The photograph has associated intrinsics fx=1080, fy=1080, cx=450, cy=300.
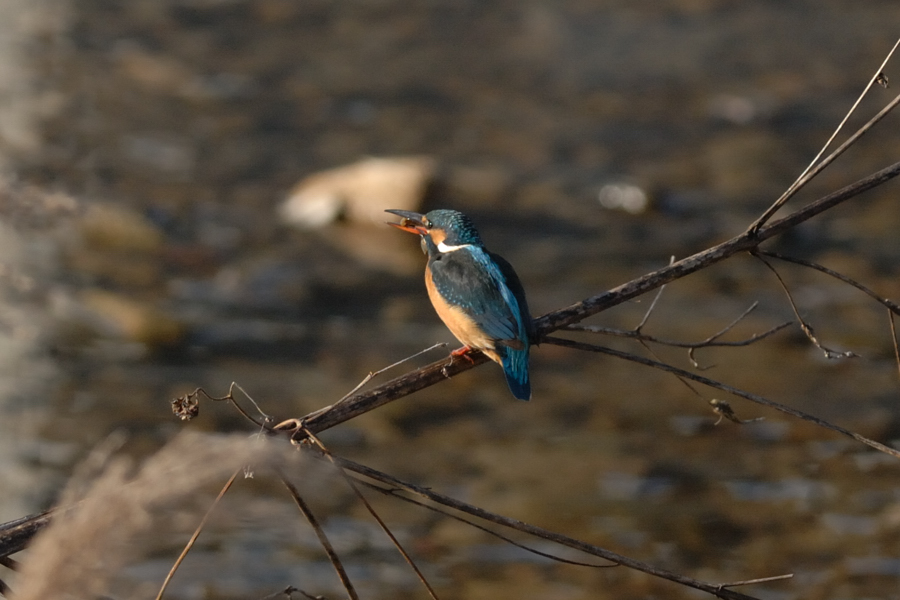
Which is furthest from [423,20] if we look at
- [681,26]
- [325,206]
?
[325,206]

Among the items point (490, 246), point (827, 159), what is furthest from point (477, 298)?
point (490, 246)

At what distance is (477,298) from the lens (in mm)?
3301

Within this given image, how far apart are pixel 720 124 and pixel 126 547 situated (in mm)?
9282

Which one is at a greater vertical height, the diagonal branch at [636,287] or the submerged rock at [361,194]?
the submerged rock at [361,194]

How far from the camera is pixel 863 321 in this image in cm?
657

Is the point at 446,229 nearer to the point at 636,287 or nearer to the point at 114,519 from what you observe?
the point at 636,287

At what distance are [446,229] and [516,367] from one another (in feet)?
2.45

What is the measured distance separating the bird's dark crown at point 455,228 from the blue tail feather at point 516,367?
0.60 metres

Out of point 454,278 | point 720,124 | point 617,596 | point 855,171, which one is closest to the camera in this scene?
point 454,278

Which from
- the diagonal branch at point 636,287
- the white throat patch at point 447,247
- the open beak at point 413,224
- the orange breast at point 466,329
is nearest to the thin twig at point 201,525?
the diagonal branch at point 636,287

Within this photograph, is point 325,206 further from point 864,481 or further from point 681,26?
point 681,26

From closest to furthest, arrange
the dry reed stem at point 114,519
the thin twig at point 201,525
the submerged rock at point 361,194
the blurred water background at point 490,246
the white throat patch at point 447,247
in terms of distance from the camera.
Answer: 1. the dry reed stem at point 114,519
2. the thin twig at point 201,525
3. the white throat patch at point 447,247
4. the blurred water background at point 490,246
5. the submerged rock at point 361,194

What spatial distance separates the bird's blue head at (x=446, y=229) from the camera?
12.3ft

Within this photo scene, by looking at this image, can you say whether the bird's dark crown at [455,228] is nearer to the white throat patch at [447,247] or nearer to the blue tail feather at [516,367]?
the white throat patch at [447,247]
